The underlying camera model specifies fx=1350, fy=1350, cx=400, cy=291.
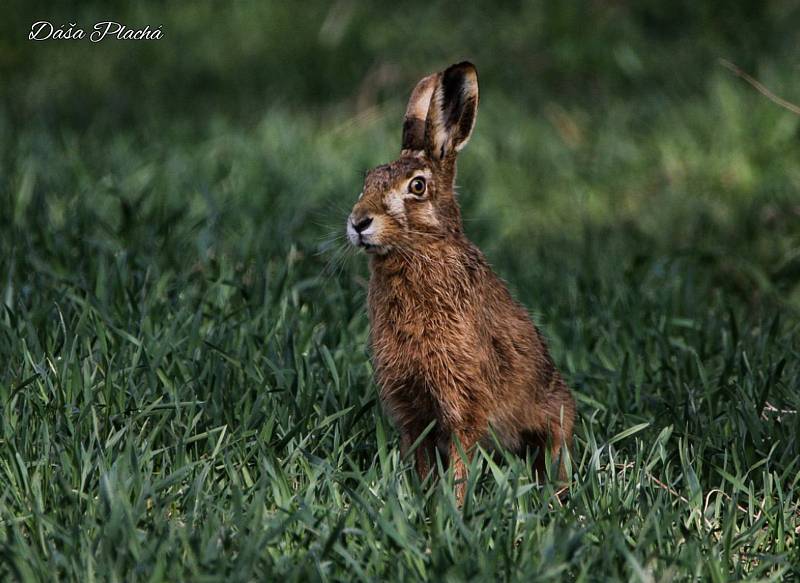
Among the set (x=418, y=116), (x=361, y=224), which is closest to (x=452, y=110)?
(x=418, y=116)

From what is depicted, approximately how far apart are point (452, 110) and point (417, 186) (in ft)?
1.00

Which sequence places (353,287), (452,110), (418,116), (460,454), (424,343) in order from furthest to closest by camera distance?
(353,287)
(418,116)
(452,110)
(424,343)
(460,454)

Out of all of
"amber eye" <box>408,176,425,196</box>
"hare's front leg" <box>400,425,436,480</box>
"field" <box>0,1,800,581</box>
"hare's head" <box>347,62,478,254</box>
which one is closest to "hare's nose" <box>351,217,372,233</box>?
"hare's head" <box>347,62,478,254</box>

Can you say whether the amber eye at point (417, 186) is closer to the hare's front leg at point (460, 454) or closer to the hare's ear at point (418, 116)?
the hare's ear at point (418, 116)

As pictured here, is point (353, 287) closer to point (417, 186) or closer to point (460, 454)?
point (417, 186)

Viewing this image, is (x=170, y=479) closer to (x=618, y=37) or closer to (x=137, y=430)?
(x=137, y=430)

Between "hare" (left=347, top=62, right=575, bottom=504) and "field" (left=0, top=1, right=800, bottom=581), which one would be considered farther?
"hare" (left=347, top=62, right=575, bottom=504)

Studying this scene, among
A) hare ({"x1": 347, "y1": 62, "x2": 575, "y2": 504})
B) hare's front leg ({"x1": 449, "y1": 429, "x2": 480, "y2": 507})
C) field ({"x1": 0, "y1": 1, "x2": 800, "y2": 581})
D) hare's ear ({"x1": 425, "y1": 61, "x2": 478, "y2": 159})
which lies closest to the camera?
field ({"x1": 0, "y1": 1, "x2": 800, "y2": 581})

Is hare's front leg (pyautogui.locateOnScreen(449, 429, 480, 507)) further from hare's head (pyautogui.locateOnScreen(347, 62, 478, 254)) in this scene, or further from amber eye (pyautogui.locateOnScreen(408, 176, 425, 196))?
amber eye (pyautogui.locateOnScreen(408, 176, 425, 196))

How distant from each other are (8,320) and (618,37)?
19.4 ft

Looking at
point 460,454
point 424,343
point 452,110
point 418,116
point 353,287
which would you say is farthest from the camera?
point 353,287

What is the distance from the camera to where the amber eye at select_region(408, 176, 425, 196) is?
3.78 m

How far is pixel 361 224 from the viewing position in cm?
364

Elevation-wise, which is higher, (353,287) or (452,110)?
(452,110)
